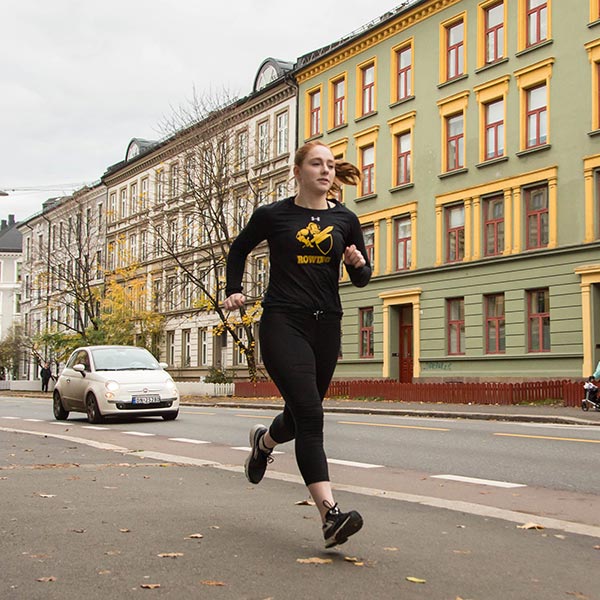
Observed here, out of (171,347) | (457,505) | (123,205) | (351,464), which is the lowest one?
(351,464)

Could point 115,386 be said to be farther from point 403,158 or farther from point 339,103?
point 339,103

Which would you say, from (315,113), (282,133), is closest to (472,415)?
(315,113)

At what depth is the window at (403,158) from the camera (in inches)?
1485

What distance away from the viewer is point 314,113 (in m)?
44.6

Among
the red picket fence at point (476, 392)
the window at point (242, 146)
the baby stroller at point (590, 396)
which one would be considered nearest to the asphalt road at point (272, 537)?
the baby stroller at point (590, 396)

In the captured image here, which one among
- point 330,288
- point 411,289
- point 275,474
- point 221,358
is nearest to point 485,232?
point 411,289

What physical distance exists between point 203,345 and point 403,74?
71.9 ft

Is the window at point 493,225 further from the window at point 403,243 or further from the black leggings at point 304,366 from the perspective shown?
the black leggings at point 304,366

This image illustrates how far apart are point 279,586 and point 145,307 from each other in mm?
55692

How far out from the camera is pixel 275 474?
Result: 8859 millimetres

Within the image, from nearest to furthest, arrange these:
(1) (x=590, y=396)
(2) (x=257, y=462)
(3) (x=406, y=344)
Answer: (2) (x=257, y=462) < (1) (x=590, y=396) < (3) (x=406, y=344)

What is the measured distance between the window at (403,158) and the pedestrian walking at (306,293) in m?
32.3

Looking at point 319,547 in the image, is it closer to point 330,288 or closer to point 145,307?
point 330,288

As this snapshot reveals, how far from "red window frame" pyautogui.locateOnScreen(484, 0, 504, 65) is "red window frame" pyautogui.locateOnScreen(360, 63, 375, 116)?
6981 millimetres
